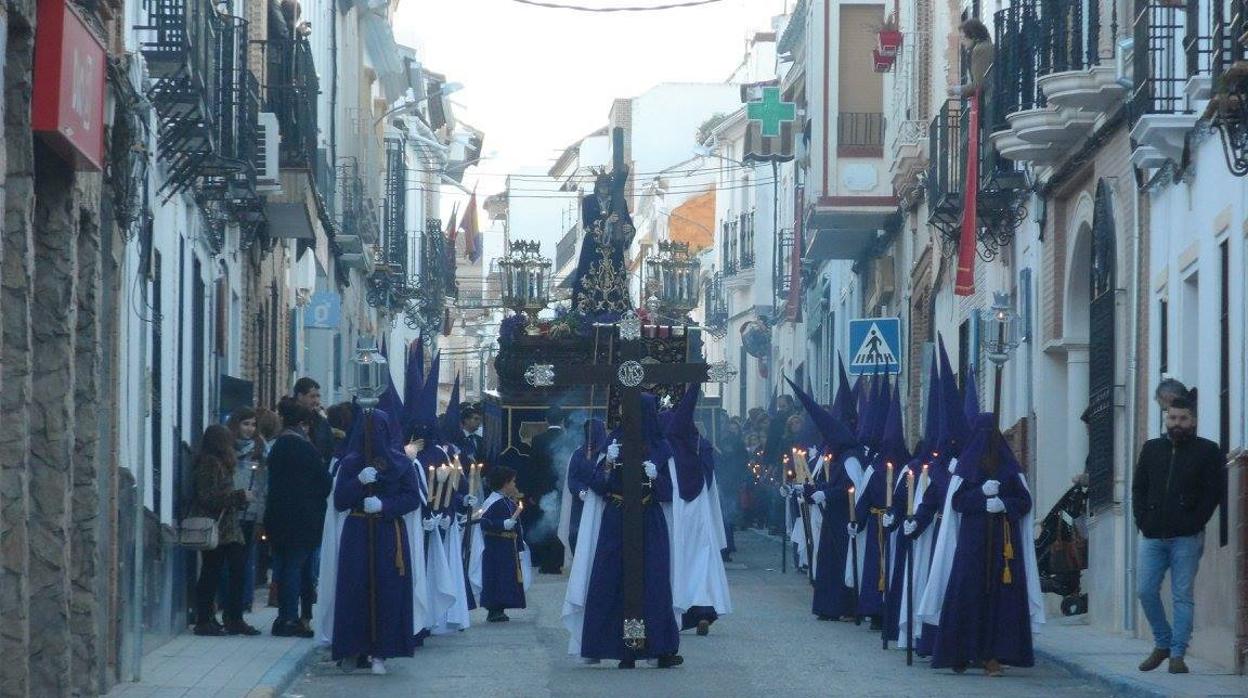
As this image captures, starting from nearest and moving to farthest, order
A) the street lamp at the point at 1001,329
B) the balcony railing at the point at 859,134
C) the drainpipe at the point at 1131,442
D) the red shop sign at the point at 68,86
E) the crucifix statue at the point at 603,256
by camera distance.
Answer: the red shop sign at the point at 68,86 < the drainpipe at the point at 1131,442 < the street lamp at the point at 1001,329 < the crucifix statue at the point at 603,256 < the balcony railing at the point at 859,134

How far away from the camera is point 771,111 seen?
49656 millimetres

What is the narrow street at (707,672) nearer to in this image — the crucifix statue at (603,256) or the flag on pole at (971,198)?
the flag on pole at (971,198)

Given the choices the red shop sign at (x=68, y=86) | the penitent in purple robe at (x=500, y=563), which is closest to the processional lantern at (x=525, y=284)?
the penitent in purple robe at (x=500, y=563)

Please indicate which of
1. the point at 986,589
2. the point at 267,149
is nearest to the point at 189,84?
the point at 267,149

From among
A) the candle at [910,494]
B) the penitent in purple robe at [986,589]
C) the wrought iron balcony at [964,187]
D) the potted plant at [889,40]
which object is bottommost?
the penitent in purple robe at [986,589]

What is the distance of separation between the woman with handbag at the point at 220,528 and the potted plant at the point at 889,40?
18322 millimetres

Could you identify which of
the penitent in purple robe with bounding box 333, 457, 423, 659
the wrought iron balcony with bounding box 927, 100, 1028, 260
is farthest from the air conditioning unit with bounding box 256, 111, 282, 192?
the wrought iron balcony with bounding box 927, 100, 1028, 260

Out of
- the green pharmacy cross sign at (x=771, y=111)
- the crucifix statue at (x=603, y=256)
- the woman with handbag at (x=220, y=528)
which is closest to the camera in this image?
the woman with handbag at (x=220, y=528)

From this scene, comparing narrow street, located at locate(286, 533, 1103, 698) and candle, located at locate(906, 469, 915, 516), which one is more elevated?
candle, located at locate(906, 469, 915, 516)

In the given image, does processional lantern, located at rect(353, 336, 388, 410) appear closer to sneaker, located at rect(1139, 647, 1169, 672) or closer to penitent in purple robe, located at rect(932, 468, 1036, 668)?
penitent in purple robe, located at rect(932, 468, 1036, 668)

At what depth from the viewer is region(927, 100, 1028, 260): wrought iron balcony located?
25531mm

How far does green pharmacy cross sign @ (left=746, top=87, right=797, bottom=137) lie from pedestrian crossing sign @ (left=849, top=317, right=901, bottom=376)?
20717mm

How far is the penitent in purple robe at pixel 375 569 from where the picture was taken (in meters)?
16.6

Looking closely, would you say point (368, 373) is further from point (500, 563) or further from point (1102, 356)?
point (1102, 356)
